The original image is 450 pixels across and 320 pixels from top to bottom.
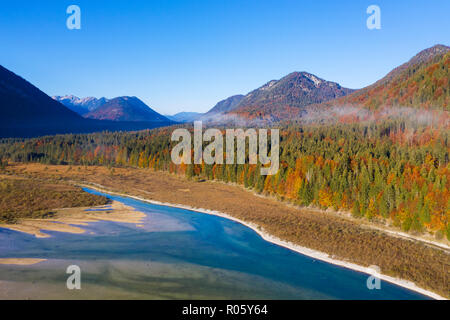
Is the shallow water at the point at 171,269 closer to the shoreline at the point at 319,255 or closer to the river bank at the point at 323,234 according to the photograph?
the shoreline at the point at 319,255

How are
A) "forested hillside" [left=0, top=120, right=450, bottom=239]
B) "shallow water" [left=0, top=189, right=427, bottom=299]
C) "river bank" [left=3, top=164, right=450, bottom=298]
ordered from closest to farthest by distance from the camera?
"shallow water" [left=0, top=189, right=427, bottom=299] → "river bank" [left=3, top=164, right=450, bottom=298] → "forested hillside" [left=0, top=120, right=450, bottom=239]

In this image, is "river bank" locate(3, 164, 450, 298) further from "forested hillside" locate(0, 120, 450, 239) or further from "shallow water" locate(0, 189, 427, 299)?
"forested hillside" locate(0, 120, 450, 239)

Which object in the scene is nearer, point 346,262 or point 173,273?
point 173,273

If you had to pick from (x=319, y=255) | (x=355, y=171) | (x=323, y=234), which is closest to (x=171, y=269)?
(x=319, y=255)

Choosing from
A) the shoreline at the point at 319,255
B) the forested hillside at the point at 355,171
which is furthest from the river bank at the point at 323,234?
the forested hillside at the point at 355,171

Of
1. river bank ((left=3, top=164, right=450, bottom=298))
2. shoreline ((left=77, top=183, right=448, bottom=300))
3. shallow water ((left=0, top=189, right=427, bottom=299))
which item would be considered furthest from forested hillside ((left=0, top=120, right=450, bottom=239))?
shallow water ((left=0, top=189, right=427, bottom=299))

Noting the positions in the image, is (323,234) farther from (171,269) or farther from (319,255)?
→ (171,269)
